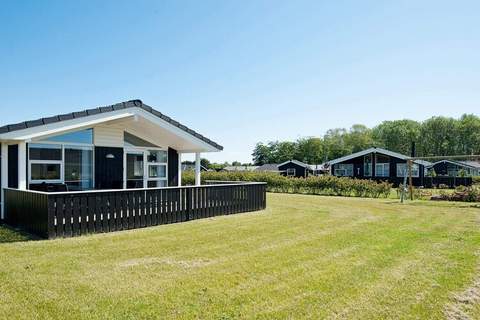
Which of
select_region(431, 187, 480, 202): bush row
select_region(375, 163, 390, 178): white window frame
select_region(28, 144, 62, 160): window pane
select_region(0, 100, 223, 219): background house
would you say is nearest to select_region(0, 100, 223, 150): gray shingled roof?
select_region(0, 100, 223, 219): background house

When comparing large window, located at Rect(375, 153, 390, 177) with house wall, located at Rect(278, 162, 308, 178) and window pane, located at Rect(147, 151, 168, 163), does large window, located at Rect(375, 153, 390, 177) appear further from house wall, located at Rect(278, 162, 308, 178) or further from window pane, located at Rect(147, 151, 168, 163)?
window pane, located at Rect(147, 151, 168, 163)

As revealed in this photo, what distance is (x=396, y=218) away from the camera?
11.3 metres

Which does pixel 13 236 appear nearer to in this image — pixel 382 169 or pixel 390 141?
pixel 382 169

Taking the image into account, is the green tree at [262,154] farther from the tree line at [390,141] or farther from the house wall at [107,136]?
the house wall at [107,136]

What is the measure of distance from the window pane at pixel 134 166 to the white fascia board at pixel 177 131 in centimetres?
220

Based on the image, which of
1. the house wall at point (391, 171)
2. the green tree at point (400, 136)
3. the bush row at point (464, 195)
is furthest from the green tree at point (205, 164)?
→ the bush row at point (464, 195)

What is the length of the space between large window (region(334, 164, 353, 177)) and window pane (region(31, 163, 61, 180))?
1354 inches

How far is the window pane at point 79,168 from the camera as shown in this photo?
1135cm

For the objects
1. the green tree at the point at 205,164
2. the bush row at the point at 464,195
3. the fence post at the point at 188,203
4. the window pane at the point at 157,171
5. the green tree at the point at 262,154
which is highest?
the green tree at the point at 262,154

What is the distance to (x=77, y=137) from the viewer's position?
1154 centimetres

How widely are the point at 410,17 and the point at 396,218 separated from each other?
7.47 m

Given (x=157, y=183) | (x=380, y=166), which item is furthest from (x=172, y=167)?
(x=380, y=166)

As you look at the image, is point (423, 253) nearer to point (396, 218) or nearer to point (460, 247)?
point (460, 247)

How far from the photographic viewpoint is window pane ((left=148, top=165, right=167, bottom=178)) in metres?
14.0
